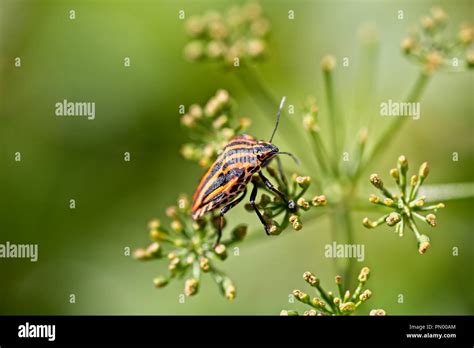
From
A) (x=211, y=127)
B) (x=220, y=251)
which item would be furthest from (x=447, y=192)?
(x=211, y=127)

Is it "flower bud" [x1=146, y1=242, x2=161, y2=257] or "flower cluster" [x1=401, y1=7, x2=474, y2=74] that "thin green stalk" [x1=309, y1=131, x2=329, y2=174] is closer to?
"flower cluster" [x1=401, y1=7, x2=474, y2=74]

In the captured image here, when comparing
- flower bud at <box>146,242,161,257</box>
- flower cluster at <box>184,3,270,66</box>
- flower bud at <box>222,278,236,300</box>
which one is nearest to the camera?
flower bud at <box>222,278,236,300</box>

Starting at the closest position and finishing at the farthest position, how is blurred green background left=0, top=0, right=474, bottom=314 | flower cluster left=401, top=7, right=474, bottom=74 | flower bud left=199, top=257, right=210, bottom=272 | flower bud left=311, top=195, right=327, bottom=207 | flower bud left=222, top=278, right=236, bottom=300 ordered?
flower bud left=311, top=195, right=327, bottom=207 < flower bud left=222, top=278, right=236, bottom=300 < flower bud left=199, top=257, right=210, bottom=272 < flower cluster left=401, top=7, right=474, bottom=74 < blurred green background left=0, top=0, right=474, bottom=314

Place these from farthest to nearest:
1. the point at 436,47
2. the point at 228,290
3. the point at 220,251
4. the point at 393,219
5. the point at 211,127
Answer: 1. the point at 436,47
2. the point at 211,127
3. the point at 220,251
4. the point at 228,290
5. the point at 393,219

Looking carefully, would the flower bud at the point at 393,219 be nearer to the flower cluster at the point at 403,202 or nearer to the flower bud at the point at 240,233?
the flower cluster at the point at 403,202

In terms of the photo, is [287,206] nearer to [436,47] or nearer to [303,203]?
[303,203]

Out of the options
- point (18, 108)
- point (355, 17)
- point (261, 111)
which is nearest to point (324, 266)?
point (261, 111)

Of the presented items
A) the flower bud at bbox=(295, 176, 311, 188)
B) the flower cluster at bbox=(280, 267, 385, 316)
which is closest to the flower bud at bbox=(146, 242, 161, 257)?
the flower cluster at bbox=(280, 267, 385, 316)
